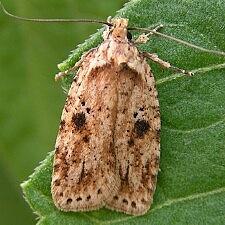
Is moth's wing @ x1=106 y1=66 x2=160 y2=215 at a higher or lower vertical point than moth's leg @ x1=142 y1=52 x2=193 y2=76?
lower

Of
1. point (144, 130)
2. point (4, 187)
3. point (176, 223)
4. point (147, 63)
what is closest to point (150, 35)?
point (147, 63)

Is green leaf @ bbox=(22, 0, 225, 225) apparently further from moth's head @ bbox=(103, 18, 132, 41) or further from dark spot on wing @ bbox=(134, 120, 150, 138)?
dark spot on wing @ bbox=(134, 120, 150, 138)

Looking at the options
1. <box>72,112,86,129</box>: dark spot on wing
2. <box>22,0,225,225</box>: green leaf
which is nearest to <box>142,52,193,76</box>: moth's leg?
<box>22,0,225,225</box>: green leaf

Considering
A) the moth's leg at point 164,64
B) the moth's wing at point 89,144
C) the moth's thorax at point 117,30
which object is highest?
the moth's thorax at point 117,30

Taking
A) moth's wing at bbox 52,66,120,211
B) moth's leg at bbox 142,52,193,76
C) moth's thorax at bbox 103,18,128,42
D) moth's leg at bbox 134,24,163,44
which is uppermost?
moth's thorax at bbox 103,18,128,42

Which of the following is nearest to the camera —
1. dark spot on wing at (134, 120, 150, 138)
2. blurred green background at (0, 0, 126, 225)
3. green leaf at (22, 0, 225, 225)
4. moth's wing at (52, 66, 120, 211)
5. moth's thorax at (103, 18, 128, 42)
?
green leaf at (22, 0, 225, 225)

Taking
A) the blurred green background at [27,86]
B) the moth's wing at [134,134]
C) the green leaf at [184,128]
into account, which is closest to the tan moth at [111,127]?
the moth's wing at [134,134]

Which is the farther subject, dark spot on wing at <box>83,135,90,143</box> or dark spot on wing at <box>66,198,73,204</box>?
dark spot on wing at <box>83,135,90,143</box>

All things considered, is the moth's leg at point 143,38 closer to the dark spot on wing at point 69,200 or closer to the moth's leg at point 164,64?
the moth's leg at point 164,64
